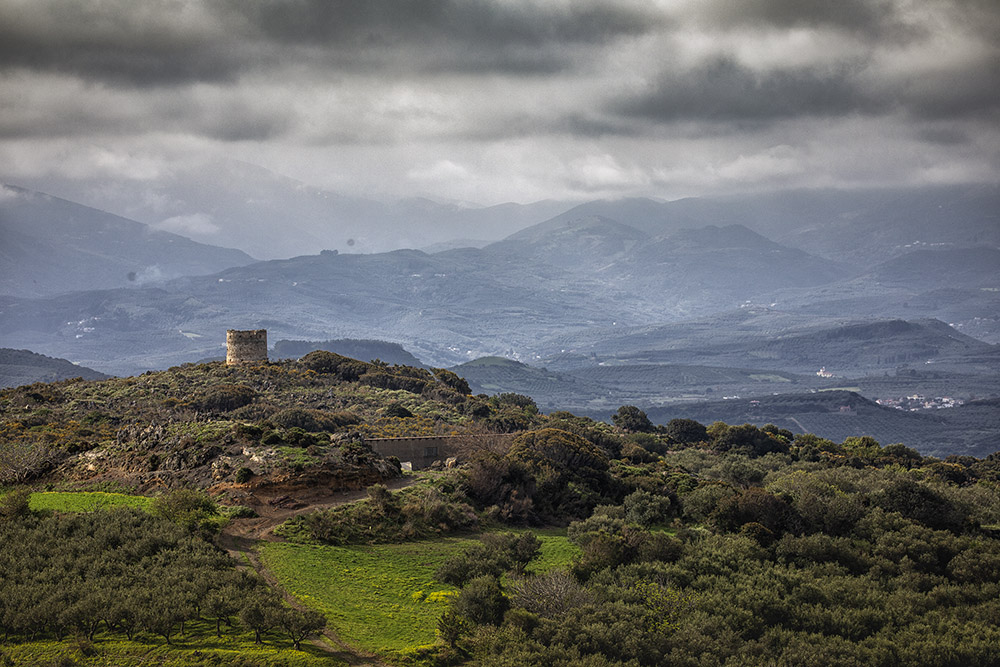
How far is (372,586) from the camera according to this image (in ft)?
76.2

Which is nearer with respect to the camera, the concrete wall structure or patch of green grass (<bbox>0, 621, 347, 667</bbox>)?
patch of green grass (<bbox>0, 621, 347, 667</bbox>)

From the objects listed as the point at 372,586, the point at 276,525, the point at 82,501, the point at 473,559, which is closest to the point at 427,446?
the point at 276,525

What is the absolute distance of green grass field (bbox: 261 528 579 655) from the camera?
2038 centimetres

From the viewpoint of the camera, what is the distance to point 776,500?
3177cm

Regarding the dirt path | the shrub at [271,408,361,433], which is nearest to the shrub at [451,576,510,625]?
the dirt path

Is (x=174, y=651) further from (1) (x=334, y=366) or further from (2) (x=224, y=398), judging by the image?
(1) (x=334, y=366)

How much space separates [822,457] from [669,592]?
133ft

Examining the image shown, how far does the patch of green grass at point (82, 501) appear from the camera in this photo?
88.4 ft

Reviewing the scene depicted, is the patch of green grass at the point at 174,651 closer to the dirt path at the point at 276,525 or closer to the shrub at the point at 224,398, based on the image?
the dirt path at the point at 276,525

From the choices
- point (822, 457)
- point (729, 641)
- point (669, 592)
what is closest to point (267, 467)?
point (669, 592)

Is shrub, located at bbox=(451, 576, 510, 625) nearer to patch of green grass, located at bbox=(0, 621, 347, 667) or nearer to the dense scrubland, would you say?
the dense scrubland

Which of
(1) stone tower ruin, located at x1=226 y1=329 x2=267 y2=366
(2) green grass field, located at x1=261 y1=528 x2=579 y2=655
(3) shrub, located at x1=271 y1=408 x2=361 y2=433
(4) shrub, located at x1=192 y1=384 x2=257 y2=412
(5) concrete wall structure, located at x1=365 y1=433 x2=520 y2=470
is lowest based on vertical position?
(2) green grass field, located at x1=261 y1=528 x2=579 y2=655

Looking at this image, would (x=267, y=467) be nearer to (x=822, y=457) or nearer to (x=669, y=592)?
(x=669, y=592)

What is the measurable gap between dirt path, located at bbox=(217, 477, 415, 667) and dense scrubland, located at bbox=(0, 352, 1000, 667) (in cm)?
33
